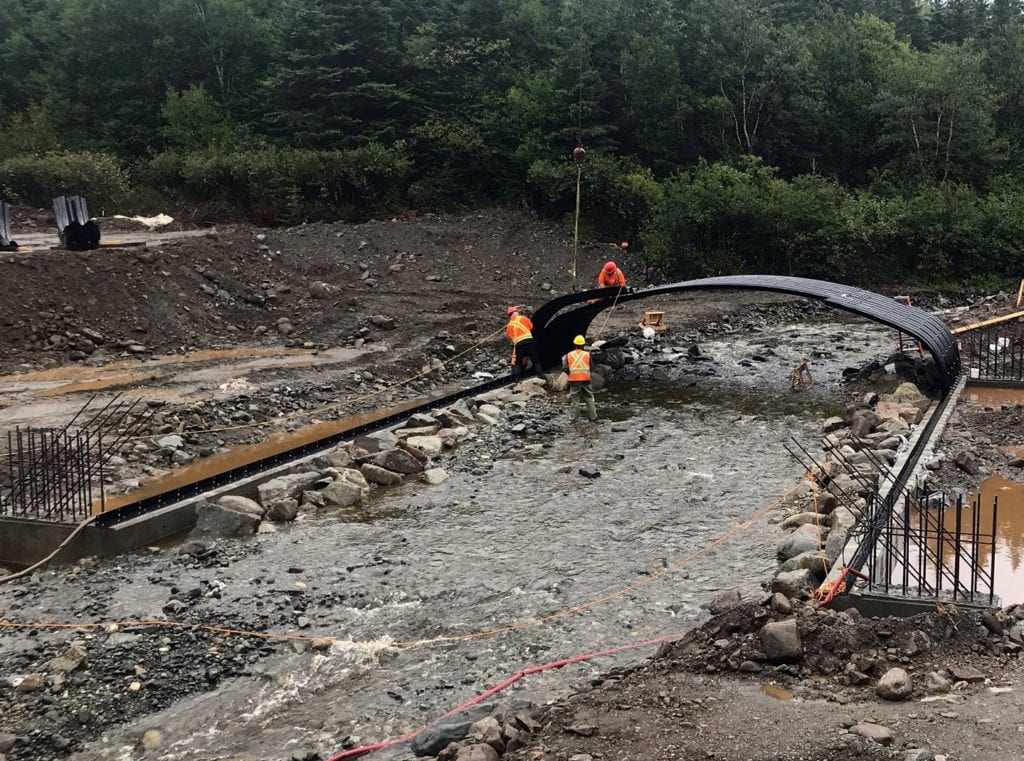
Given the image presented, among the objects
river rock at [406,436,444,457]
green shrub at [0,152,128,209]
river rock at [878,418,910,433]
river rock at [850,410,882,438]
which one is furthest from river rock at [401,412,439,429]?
green shrub at [0,152,128,209]

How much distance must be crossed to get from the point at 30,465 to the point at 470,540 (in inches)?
215

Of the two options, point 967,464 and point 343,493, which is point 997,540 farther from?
point 343,493

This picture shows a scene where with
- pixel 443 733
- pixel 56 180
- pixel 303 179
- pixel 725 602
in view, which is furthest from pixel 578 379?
pixel 56 180

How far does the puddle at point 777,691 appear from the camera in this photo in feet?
20.1

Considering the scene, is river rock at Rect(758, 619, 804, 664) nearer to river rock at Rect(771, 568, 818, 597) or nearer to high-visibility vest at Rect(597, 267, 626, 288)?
river rock at Rect(771, 568, 818, 597)

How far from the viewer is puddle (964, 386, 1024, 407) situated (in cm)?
1537

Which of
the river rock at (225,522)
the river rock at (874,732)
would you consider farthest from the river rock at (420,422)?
the river rock at (874,732)

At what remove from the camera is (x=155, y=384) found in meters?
17.2

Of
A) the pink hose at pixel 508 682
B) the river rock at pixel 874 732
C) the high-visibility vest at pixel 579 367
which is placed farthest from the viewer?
the high-visibility vest at pixel 579 367

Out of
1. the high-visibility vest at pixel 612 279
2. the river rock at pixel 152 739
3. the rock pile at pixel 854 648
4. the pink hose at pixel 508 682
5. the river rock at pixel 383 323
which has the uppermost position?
the high-visibility vest at pixel 612 279

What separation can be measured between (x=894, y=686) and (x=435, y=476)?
7.77 meters

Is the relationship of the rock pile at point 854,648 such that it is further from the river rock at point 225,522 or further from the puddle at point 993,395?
the puddle at point 993,395

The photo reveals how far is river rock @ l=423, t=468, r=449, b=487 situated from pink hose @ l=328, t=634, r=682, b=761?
211 inches

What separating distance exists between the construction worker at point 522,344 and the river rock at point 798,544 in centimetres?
898
